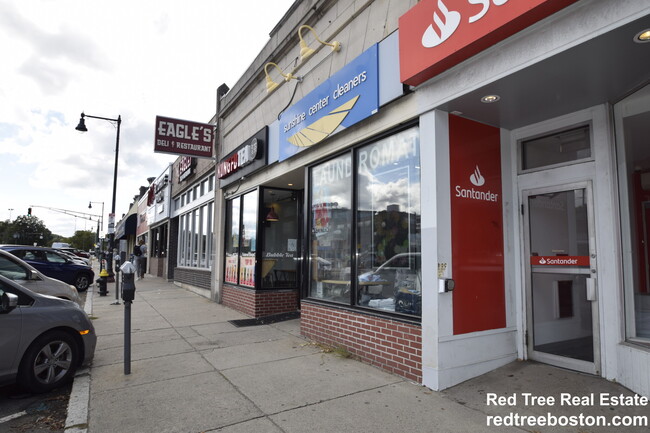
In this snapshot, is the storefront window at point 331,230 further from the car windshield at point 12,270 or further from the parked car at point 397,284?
the car windshield at point 12,270

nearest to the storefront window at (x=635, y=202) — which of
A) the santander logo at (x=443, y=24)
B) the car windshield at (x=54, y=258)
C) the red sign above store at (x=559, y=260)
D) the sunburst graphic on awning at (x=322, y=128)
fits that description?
the red sign above store at (x=559, y=260)

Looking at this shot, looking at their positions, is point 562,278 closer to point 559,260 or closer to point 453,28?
point 559,260

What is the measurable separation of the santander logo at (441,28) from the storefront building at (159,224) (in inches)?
687

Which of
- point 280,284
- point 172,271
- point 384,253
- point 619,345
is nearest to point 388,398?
point 384,253

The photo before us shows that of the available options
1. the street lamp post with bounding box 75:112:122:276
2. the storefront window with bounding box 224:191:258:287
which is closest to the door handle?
the storefront window with bounding box 224:191:258:287

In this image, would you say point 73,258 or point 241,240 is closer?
point 241,240

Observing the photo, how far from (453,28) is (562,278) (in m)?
3.14

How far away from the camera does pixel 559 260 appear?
15.8ft

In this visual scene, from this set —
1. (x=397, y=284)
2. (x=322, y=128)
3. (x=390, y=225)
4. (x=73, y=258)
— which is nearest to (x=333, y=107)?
(x=322, y=128)

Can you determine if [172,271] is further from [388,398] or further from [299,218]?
[388,398]

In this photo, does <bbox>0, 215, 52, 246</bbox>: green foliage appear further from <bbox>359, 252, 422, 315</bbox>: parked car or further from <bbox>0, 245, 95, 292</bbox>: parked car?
<bbox>359, 252, 422, 315</bbox>: parked car

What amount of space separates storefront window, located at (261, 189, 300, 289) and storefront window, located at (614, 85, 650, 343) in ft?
22.1

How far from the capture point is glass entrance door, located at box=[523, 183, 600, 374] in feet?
14.7

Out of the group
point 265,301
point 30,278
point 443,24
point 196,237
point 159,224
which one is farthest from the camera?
point 159,224
